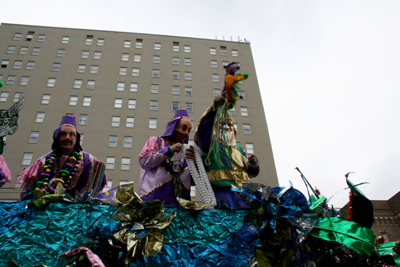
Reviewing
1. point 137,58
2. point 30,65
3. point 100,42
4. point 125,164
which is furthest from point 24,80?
point 125,164

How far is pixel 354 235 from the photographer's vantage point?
1.69m

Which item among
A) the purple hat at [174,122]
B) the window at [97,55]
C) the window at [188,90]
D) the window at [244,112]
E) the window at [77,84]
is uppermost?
the window at [97,55]

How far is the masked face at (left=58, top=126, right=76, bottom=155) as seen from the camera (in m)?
3.24

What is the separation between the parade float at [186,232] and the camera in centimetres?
164

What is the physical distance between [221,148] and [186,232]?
1138 mm

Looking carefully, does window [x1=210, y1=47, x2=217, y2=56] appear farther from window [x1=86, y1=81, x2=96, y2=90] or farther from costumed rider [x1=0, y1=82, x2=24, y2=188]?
costumed rider [x1=0, y1=82, x2=24, y2=188]

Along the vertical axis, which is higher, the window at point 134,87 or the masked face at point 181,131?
the window at point 134,87

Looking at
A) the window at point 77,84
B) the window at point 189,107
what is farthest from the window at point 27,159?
the window at point 189,107

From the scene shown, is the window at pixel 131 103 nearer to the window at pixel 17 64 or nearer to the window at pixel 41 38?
the window at pixel 17 64

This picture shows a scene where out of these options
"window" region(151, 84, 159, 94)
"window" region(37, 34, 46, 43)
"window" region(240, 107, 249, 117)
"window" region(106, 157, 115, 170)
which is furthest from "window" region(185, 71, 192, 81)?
"window" region(37, 34, 46, 43)

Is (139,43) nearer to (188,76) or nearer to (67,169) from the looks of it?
(188,76)

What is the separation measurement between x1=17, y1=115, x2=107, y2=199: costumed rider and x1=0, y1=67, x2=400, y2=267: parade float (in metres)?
1.16

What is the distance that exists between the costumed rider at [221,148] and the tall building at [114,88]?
1857 centimetres

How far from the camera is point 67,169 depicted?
10.1 feet
